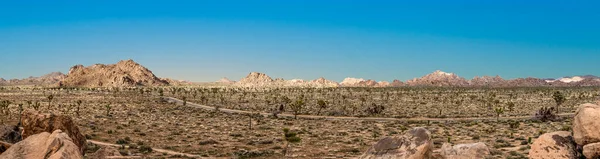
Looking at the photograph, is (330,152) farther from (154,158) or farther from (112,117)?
(112,117)

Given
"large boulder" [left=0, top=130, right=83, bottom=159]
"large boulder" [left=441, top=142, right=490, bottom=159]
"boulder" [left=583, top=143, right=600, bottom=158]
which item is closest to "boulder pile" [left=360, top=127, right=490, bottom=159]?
"large boulder" [left=441, top=142, right=490, bottom=159]

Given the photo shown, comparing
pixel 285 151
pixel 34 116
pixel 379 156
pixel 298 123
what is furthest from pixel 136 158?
pixel 298 123

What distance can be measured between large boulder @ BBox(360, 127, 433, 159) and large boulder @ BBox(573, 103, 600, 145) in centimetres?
634

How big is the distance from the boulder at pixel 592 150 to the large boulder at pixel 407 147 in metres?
6.15

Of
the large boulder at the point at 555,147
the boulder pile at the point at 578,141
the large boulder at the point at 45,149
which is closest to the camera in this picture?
the large boulder at the point at 45,149

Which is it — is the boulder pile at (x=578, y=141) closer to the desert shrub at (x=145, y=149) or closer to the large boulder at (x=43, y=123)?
the large boulder at (x=43, y=123)

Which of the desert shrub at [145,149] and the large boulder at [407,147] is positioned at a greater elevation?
the large boulder at [407,147]

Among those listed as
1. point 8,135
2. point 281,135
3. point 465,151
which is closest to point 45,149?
point 8,135

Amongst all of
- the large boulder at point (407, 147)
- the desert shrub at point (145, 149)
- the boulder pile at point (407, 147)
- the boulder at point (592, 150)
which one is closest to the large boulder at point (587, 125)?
the boulder at point (592, 150)

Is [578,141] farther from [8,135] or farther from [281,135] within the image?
[281,135]

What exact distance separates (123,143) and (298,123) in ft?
82.4

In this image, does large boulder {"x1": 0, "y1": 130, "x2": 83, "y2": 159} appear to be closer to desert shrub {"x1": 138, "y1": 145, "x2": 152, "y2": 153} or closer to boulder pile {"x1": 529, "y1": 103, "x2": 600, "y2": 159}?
boulder pile {"x1": 529, "y1": 103, "x2": 600, "y2": 159}

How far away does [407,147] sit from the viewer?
1560 centimetres

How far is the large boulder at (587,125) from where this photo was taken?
17.0 m
